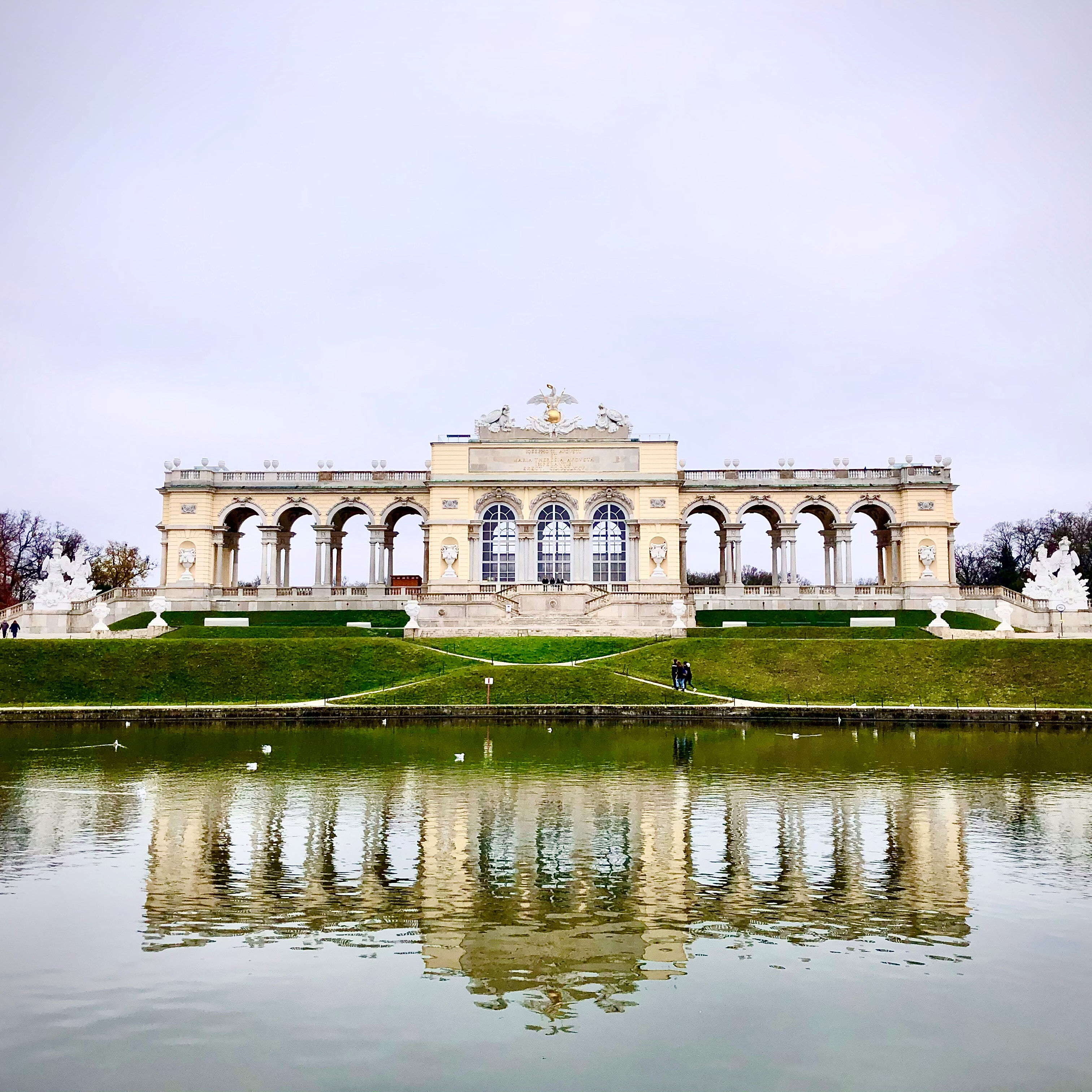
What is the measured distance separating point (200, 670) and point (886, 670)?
26.8 meters

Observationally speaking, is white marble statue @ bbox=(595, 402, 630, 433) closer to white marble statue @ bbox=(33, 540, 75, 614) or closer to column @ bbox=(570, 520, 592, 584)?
column @ bbox=(570, 520, 592, 584)

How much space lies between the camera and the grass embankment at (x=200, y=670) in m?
37.6

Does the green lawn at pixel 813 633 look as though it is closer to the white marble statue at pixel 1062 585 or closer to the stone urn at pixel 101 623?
the white marble statue at pixel 1062 585

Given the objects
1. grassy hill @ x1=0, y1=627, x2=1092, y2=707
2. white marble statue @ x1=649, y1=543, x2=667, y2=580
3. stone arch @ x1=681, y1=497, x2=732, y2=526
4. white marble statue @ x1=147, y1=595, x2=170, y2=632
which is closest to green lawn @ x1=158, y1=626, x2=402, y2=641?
white marble statue @ x1=147, y1=595, x2=170, y2=632

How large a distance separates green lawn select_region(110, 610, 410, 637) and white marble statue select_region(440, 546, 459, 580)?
6405mm

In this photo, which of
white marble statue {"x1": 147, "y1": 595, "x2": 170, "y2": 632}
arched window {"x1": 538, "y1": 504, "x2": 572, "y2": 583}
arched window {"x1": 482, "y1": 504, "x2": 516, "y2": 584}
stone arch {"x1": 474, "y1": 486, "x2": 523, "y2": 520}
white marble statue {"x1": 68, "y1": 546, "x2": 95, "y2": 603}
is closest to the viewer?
white marble statue {"x1": 147, "y1": 595, "x2": 170, "y2": 632}

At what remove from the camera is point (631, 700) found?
3559cm

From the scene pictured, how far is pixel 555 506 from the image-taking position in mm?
68562

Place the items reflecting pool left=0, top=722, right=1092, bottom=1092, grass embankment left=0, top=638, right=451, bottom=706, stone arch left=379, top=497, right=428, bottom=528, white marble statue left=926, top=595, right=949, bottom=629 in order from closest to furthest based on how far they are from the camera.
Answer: reflecting pool left=0, top=722, right=1092, bottom=1092
grass embankment left=0, top=638, right=451, bottom=706
white marble statue left=926, top=595, right=949, bottom=629
stone arch left=379, top=497, right=428, bottom=528

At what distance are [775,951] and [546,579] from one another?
2282 inches

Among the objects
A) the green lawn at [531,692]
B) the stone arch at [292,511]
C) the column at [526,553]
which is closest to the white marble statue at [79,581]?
the stone arch at [292,511]

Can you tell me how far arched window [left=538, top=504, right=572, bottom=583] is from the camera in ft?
224

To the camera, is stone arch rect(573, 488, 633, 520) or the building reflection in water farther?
stone arch rect(573, 488, 633, 520)

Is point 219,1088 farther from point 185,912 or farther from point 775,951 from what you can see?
point 775,951
